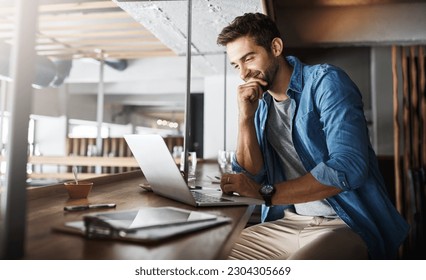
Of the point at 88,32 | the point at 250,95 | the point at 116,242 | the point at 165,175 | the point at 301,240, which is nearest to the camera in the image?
the point at 116,242

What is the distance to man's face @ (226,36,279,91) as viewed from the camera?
150 cm

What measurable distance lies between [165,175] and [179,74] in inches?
183

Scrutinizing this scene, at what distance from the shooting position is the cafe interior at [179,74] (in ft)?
1.77

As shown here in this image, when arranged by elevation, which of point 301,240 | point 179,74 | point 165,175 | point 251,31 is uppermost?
point 179,74

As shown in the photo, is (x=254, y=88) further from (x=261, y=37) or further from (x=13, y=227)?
(x=13, y=227)

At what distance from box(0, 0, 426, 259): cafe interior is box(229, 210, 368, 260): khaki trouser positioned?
272 millimetres

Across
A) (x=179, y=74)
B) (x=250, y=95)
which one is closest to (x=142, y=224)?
(x=250, y=95)

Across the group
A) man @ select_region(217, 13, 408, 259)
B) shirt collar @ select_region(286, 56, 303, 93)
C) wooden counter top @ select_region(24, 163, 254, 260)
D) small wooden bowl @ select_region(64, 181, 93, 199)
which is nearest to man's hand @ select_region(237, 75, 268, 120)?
man @ select_region(217, 13, 408, 259)

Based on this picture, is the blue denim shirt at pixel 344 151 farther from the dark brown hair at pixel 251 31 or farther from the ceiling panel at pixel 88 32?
the ceiling panel at pixel 88 32

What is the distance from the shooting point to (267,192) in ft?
3.67

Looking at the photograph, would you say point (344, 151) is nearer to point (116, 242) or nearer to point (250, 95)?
point (250, 95)

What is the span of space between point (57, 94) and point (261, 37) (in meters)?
8.31

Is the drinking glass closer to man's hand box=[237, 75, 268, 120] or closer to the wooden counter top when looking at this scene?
man's hand box=[237, 75, 268, 120]

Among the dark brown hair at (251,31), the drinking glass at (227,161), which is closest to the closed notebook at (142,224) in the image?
the dark brown hair at (251,31)
